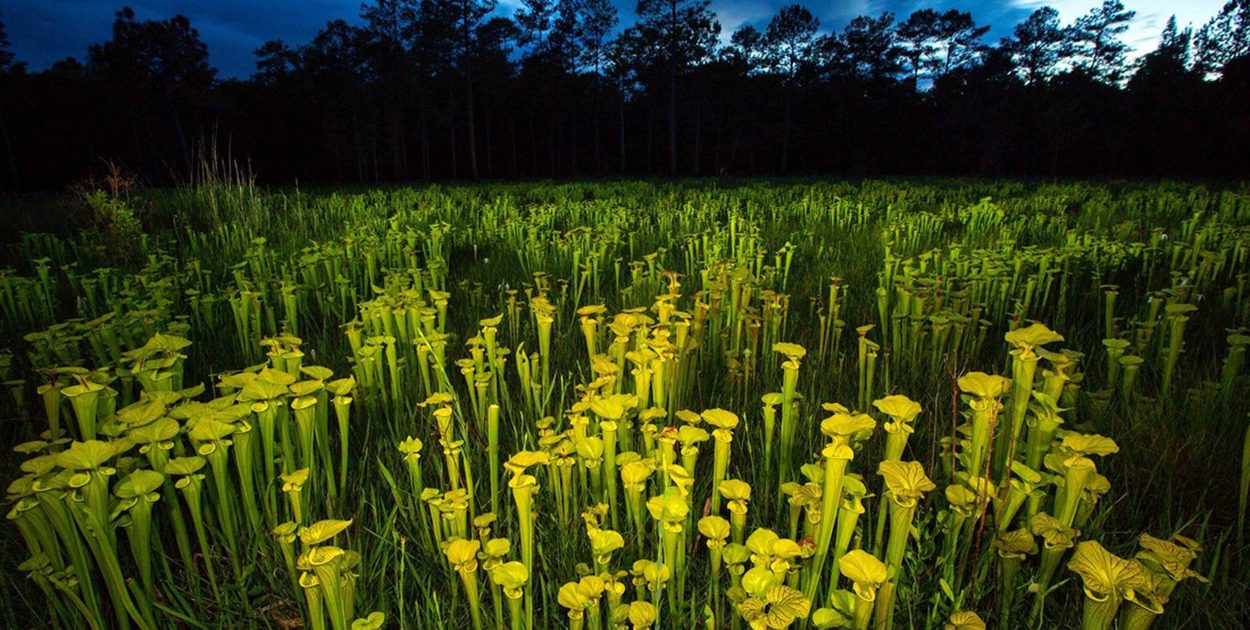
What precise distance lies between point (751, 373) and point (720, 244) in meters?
1.78

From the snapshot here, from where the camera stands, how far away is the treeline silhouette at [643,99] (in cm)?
3091

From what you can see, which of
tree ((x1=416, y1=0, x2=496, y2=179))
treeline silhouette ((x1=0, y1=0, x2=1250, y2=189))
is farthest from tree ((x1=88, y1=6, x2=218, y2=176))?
tree ((x1=416, y1=0, x2=496, y2=179))

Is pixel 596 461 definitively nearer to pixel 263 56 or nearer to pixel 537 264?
pixel 537 264

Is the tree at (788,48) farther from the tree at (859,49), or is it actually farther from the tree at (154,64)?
the tree at (154,64)

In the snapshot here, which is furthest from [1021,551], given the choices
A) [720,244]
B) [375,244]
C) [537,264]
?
[375,244]

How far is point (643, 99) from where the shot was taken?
46.0 m

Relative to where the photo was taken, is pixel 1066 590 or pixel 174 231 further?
pixel 174 231

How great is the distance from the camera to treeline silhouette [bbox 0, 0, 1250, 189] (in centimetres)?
3091

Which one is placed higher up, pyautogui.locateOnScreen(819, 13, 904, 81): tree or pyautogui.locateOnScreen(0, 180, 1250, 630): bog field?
pyautogui.locateOnScreen(819, 13, 904, 81): tree

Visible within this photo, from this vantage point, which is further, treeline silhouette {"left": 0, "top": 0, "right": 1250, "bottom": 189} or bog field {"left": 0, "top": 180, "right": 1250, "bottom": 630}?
treeline silhouette {"left": 0, "top": 0, "right": 1250, "bottom": 189}

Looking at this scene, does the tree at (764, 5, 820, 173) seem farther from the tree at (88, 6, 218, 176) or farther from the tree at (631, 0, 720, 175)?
the tree at (88, 6, 218, 176)

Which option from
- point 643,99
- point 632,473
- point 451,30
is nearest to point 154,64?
point 451,30

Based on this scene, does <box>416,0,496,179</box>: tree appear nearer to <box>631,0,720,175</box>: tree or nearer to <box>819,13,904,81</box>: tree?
<box>631,0,720,175</box>: tree

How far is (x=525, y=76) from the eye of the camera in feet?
129
